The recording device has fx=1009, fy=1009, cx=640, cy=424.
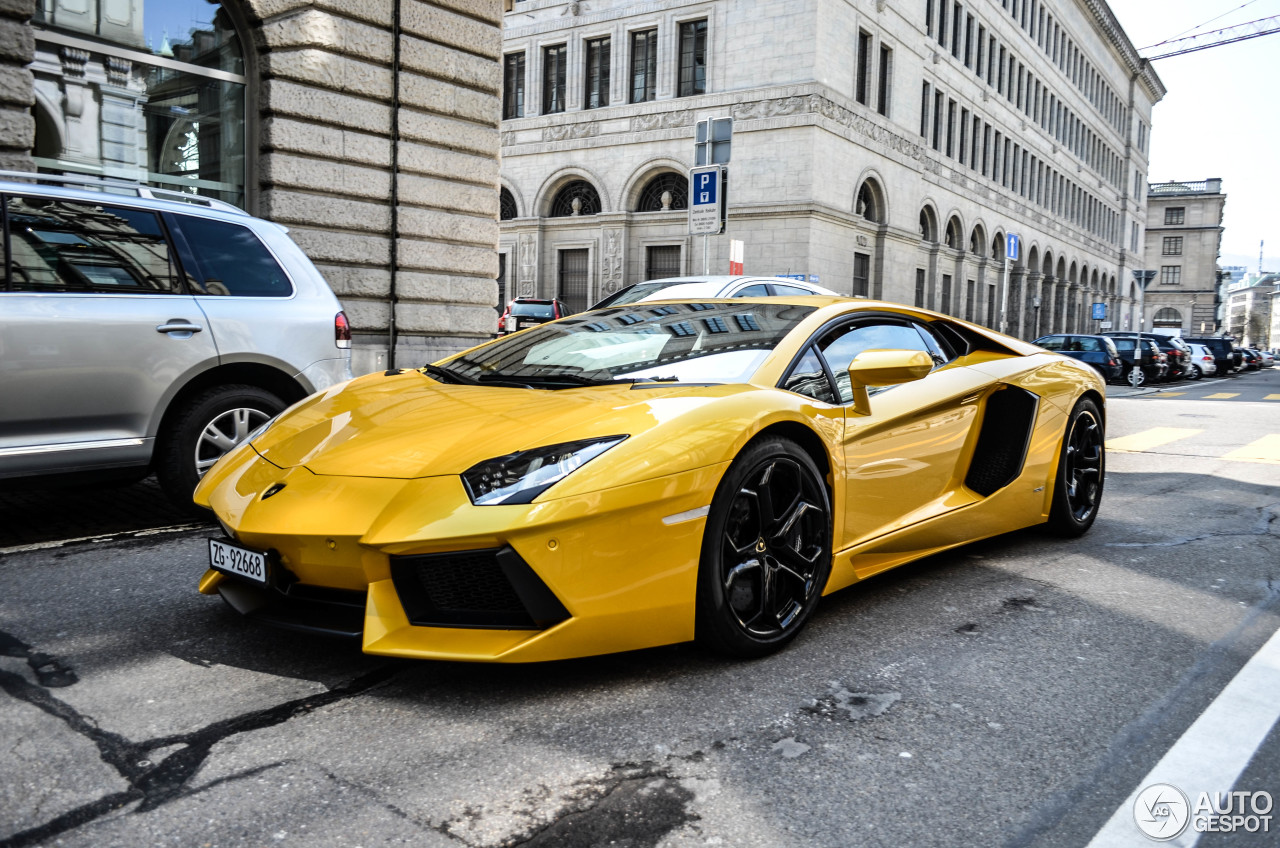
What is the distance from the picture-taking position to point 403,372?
4.39 m

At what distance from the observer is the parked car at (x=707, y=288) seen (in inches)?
413

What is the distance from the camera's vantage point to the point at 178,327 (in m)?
5.09

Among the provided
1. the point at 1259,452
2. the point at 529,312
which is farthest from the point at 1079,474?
the point at 529,312

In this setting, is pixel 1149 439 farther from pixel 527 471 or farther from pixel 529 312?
pixel 529 312

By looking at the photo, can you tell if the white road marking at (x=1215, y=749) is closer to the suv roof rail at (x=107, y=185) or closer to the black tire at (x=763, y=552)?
the black tire at (x=763, y=552)

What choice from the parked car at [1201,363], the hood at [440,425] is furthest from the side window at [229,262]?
the parked car at [1201,363]

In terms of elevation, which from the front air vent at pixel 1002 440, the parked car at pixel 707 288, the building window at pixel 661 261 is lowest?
the front air vent at pixel 1002 440

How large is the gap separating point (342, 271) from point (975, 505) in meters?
8.59

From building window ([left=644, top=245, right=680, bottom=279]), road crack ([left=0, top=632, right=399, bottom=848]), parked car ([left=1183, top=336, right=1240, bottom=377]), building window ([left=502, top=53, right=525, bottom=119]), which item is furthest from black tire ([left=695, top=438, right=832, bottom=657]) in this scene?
parked car ([left=1183, top=336, right=1240, bottom=377])

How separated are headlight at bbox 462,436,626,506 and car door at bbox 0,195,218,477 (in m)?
2.90

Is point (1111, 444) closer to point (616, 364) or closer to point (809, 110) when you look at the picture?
point (616, 364)

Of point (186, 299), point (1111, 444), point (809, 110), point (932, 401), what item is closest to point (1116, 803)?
point (932, 401)

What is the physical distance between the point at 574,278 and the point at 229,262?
29.2m

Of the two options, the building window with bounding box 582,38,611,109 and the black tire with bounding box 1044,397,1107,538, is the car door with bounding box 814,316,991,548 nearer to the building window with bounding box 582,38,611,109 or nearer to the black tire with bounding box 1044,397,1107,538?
the black tire with bounding box 1044,397,1107,538
